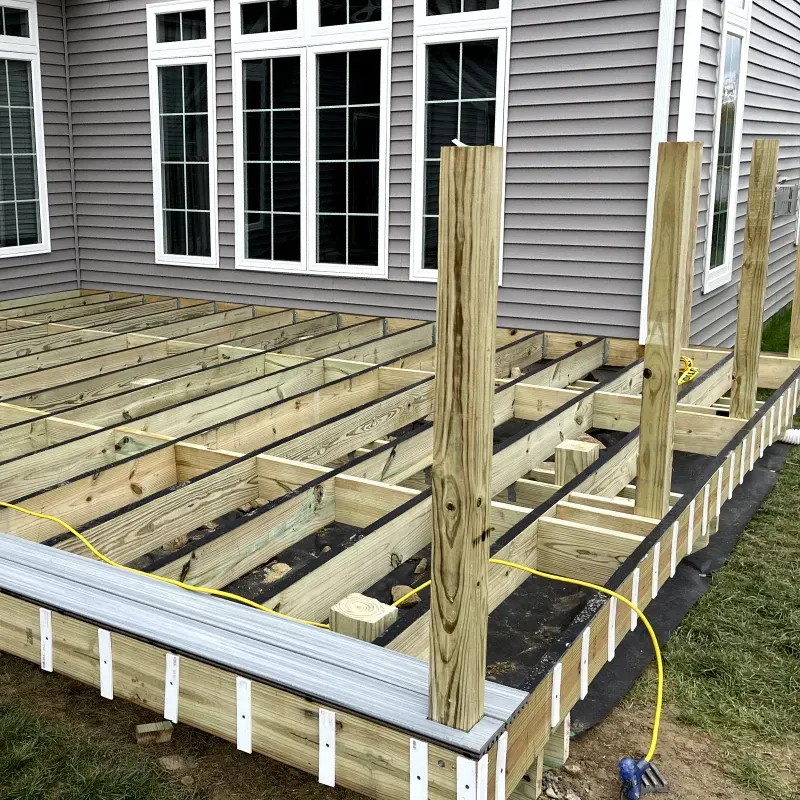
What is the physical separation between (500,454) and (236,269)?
503cm

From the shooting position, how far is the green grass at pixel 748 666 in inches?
106

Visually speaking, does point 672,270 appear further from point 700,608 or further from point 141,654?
point 141,654

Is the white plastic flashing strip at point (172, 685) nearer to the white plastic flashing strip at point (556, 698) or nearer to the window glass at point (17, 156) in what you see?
the white plastic flashing strip at point (556, 698)

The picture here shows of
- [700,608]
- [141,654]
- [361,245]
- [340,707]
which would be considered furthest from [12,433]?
[361,245]

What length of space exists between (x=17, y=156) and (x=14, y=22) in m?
1.21

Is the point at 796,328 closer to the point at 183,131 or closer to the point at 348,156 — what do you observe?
the point at 348,156

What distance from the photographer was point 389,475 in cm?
413

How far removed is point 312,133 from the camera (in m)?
7.68

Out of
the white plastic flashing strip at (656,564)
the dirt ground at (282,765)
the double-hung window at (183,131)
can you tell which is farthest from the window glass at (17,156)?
the white plastic flashing strip at (656,564)

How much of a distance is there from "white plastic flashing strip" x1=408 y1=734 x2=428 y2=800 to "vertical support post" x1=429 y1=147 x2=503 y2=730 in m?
0.07

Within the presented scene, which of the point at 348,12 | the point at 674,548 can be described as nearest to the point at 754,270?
the point at 674,548

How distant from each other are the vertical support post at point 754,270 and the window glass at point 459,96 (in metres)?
2.61

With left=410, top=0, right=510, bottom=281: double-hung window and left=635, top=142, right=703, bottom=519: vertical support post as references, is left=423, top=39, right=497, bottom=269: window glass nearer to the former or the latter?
left=410, top=0, right=510, bottom=281: double-hung window

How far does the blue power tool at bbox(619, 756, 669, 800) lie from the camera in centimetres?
248
